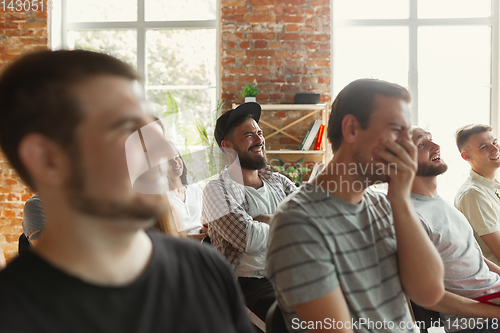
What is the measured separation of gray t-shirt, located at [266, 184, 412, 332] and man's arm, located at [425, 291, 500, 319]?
0.53 m

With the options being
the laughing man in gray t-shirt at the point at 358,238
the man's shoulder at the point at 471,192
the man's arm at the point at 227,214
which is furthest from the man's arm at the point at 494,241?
the man's arm at the point at 227,214

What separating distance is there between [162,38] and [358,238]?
12.8 ft

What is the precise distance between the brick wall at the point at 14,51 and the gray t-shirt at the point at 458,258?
418 cm

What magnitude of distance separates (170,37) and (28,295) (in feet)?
13.6

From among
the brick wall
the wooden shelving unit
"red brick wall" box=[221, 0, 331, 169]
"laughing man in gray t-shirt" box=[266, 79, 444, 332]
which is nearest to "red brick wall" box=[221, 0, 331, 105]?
"red brick wall" box=[221, 0, 331, 169]

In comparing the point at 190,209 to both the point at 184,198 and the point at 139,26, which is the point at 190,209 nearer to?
the point at 184,198

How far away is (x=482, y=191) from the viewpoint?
224 centimetres

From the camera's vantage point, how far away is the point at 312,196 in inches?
45.3

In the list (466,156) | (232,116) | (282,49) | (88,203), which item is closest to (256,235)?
(232,116)

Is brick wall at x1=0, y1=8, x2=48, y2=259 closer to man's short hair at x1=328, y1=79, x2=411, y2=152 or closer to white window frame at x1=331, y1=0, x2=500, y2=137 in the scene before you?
white window frame at x1=331, y1=0, x2=500, y2=137

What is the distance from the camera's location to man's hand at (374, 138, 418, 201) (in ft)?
3.75

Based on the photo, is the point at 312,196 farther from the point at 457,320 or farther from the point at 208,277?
the point at 457,320

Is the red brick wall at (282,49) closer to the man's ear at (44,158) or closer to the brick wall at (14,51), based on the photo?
the brick wall at (14,51)

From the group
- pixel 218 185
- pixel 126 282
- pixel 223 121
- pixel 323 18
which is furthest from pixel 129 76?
pixel 323 18
